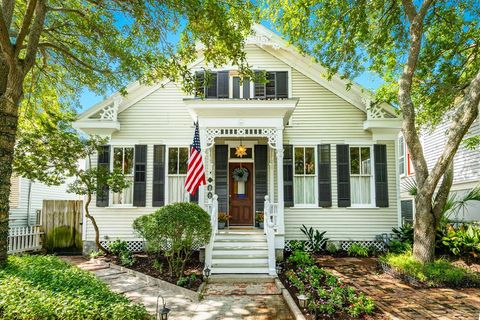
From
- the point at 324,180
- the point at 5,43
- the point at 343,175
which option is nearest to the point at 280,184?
the point at 324,180

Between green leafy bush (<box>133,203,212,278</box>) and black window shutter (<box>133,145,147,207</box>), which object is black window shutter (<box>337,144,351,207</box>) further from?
black window shutter (<box>133,145,147,207</box>)

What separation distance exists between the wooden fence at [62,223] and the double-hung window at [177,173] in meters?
3.31

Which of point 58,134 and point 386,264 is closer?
point 386,264

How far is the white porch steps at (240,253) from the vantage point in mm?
7898

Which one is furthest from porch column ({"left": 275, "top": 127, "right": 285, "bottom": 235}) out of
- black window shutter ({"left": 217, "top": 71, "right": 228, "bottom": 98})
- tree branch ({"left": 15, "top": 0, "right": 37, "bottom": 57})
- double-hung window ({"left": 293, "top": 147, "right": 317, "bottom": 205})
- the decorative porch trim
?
tree branch ({"left": 15, "top": 0, "right": 37, "bottom": 57})

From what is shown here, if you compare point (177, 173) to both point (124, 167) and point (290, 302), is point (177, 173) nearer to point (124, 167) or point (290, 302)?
point (124, 167)

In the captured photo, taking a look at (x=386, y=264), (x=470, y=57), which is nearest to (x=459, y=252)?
(x=386, y=264)

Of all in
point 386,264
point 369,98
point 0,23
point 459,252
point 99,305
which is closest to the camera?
point 99,305

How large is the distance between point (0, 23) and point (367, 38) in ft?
31.2

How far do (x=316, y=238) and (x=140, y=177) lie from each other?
6161mm

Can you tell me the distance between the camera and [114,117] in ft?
35.4

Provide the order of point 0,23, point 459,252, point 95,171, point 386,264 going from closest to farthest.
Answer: point 0,23 < point 386,264 < point 459,252 < point 95,171

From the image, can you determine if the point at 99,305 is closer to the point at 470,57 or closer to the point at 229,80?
the point at 229,80

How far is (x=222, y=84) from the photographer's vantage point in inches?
446
